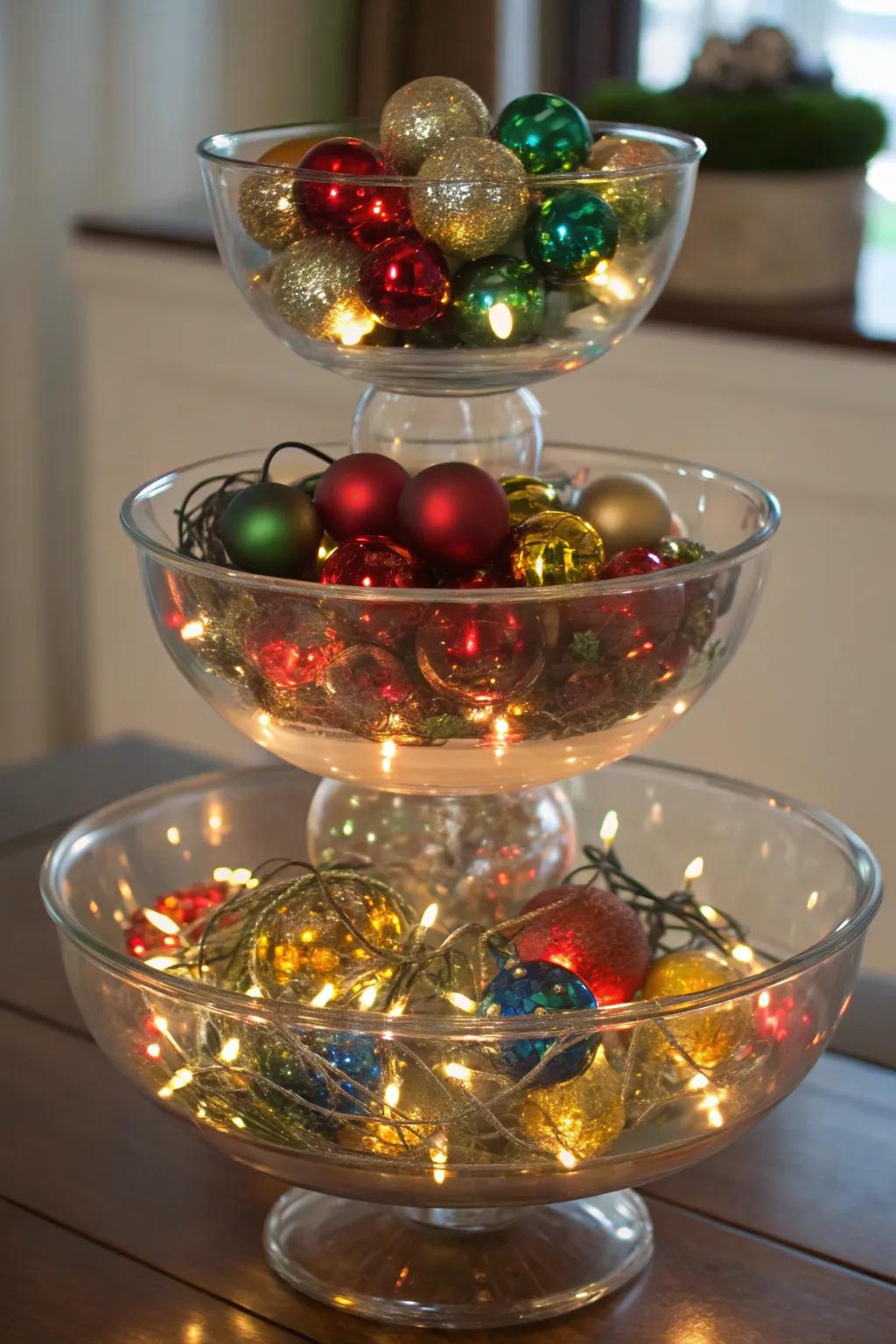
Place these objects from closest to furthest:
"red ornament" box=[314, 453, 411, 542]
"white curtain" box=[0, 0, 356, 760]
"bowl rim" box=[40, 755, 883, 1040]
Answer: "bowl rim" box=[40, 755, 883, 1040], "red ornament" box=[314, 453, 411, 542], "white curtain" box=[0, 0, 356, 760]

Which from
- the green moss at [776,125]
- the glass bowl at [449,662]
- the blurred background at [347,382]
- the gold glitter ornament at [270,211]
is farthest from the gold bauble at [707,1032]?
the green moss at [776,125]

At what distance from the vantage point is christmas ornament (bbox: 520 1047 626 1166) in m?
0.56

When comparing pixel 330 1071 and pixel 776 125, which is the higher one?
pixel 776 125

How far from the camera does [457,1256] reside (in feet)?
Answer: 2.01

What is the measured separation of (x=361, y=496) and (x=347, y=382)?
4.10 feet

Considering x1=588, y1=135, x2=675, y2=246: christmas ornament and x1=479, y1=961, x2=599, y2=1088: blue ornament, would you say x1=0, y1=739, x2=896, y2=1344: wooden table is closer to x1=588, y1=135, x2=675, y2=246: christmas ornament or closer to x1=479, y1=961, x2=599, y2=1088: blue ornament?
x1=479, y1=961, x2=599, y2=1088: blue ornament

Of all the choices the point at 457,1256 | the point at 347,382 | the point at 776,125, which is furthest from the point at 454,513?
the point at 347,382

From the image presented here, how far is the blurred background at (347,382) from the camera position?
5.31 feet

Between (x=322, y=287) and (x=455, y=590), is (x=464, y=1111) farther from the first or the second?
(x=322, y=287)

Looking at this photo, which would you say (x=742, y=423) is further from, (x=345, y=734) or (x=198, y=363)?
(x=345, y=734)

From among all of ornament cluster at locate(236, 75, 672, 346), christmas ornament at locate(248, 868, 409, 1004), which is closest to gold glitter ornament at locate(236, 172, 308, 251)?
ornament cluster at locate(236, 75, 672, 346)

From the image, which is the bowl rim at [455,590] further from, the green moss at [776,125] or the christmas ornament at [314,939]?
the green moss at [776,125]

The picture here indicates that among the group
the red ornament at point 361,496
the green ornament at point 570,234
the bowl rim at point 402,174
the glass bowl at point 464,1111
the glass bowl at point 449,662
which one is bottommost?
the glass bowl at point 464,1111

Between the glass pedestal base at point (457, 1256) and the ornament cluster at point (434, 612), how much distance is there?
7.3 inches
